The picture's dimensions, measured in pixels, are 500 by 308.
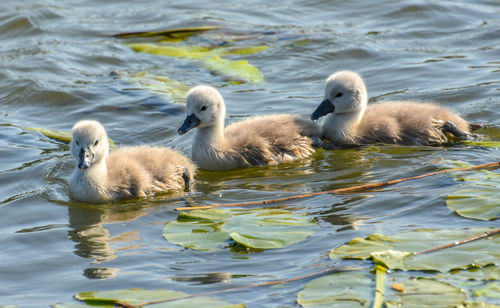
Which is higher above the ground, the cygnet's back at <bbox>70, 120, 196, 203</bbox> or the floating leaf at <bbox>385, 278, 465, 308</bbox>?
the cygnet's back at <bbox>70, 120, 196, 203</bbox>

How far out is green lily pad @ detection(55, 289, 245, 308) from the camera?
4.83 m

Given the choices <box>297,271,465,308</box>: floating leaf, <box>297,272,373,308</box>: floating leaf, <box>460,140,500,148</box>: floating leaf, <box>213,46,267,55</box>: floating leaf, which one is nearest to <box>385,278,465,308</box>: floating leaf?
<box>297,271,465,308</box>: floating leaf

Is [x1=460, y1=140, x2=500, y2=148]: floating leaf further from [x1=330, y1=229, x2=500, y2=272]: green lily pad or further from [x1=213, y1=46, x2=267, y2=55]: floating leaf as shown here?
[x1=213, y1=46, x2=267, y2=55]: floating leaf

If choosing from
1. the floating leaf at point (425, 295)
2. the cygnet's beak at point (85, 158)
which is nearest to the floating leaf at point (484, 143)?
the floating leaf at point (425, 295)

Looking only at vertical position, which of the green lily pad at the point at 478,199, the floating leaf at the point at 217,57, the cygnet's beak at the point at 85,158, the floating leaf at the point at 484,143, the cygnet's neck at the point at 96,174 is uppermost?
the floating leaf at the point at 217,57

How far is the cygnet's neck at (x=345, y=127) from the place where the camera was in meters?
8.36

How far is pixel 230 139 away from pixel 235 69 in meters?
3.25

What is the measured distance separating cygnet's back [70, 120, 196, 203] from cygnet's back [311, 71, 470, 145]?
1725mm

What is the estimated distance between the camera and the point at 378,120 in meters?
8.32

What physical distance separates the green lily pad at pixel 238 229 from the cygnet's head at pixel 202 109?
68.4 inches

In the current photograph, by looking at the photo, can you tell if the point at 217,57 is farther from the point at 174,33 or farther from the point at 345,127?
the point at 345,127

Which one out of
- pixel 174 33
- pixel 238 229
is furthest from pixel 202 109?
pixel 174 33

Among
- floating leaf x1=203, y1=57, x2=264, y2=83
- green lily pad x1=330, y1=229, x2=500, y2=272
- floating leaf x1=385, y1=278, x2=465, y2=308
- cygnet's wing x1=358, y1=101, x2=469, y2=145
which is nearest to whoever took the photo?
floating leaf x1=385, y1=278, x2=465, y2=308

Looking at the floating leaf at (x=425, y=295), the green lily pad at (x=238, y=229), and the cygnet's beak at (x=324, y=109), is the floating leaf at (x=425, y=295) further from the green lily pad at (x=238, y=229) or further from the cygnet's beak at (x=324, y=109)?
the cygnet's beak at (x=324, y=109)
